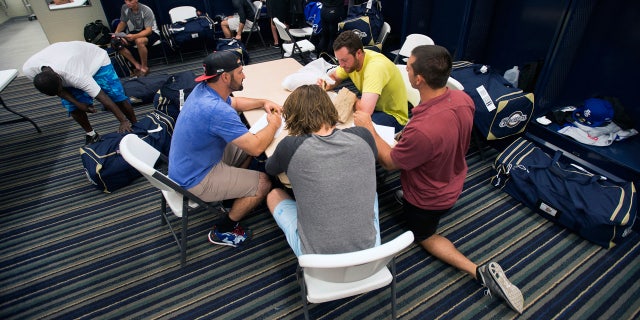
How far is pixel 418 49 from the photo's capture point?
1.65 m

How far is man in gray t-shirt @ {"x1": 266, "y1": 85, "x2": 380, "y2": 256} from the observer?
1310mm

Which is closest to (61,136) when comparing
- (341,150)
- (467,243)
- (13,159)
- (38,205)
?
(13,159)

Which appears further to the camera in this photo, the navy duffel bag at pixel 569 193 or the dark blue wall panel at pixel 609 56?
the dark blue wall panel at pixel 609 56

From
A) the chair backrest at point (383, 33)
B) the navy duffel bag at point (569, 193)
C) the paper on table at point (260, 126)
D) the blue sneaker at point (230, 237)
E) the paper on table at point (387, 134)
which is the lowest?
the blue sneaker at point (230, 237)

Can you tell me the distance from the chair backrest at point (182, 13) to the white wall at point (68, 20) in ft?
3.58

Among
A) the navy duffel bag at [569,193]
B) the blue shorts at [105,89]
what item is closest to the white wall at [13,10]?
the blue shorts at [105,89]

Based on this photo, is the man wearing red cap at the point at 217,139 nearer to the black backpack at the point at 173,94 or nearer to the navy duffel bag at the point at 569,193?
the black backpack at the point at 173,94

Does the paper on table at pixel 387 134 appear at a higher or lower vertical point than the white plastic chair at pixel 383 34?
higher

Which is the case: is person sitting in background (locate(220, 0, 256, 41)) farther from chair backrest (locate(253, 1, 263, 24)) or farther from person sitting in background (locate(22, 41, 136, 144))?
person sitting in background (locate(22, 41, 136, 144))

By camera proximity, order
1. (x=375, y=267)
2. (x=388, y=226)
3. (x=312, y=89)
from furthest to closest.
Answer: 1. (x=388, y=226)
2. (x=312, y=89)
3. (x=375, y=267)

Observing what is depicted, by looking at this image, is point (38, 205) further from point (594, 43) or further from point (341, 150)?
point (594, 43)

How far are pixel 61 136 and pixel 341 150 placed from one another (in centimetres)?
369

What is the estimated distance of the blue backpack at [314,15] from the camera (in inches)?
179

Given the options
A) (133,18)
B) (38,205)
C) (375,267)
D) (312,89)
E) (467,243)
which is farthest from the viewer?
(133,18)
